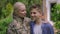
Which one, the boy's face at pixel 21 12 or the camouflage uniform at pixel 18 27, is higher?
the boy's face at pixel 21 12

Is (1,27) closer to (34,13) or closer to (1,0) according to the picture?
(1,0)

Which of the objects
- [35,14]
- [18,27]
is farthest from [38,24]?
[18,27]

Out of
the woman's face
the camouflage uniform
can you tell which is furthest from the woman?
the camouflage uniform

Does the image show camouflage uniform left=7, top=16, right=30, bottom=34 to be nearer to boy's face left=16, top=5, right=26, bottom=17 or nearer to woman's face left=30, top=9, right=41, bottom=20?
boy's face left=16, top=5, right=26, bottom=17

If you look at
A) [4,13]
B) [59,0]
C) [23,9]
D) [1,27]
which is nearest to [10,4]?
[4,13]

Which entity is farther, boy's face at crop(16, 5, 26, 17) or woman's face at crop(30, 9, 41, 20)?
boy's face at crop(16, 5, 26, 17)

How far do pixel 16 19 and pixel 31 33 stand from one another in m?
0.29

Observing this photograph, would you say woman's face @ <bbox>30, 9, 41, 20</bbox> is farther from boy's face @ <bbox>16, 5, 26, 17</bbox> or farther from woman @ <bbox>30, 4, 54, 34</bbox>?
boy's face @ <bbox>16, 5, 26, 17</bbox>

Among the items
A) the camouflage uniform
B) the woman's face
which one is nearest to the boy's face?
the camouflage uniform

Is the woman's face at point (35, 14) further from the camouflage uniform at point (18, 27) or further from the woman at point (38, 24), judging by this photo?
the camouflage uniform at point (18, 27)

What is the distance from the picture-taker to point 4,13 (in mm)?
7820

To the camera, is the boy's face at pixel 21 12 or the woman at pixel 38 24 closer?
the woman at pixel 38 24

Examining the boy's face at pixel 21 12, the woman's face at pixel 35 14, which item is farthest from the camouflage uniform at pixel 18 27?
the woman's face at pixel 35 14

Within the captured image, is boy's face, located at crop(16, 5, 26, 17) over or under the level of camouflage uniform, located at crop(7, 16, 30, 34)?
over
